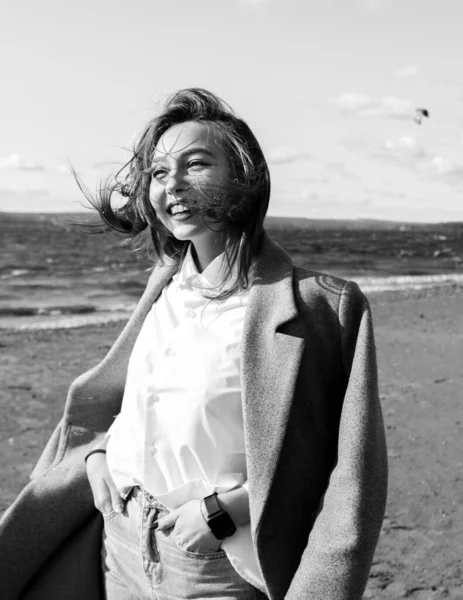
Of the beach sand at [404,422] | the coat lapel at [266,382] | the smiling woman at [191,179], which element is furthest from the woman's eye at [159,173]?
the beach sand at [404,422]

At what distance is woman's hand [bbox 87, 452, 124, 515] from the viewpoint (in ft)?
6.56

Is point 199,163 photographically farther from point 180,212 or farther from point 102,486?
point 102,486

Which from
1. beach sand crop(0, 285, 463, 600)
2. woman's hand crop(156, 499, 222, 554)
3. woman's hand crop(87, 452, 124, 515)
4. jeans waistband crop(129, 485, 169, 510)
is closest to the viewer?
woman's hand crop(156, 499, 222, 554)

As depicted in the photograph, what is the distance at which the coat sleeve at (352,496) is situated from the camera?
167cm

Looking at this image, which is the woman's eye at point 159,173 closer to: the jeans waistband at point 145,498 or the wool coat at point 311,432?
the wool coat at point 311,432

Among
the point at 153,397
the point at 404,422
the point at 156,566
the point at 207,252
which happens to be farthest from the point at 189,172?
the point at 404,422

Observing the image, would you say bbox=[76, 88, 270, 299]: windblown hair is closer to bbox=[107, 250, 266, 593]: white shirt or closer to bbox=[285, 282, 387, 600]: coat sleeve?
bbox=[107, 250, 266, 593]: white shirt

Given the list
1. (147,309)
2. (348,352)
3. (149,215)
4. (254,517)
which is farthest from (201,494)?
(149,215)

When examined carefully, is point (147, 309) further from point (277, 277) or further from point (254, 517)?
point (254, 517)

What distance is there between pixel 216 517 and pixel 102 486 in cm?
42

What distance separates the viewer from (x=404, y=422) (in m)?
6.29

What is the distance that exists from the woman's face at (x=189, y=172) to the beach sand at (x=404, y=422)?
2.41 m

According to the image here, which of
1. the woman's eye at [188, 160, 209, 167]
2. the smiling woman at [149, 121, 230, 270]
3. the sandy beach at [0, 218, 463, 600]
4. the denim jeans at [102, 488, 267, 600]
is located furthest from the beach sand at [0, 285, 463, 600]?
the woman's eye at [188, 160, 209, 167]

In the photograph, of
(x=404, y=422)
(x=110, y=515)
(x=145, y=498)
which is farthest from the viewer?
(x=404, y=422)
